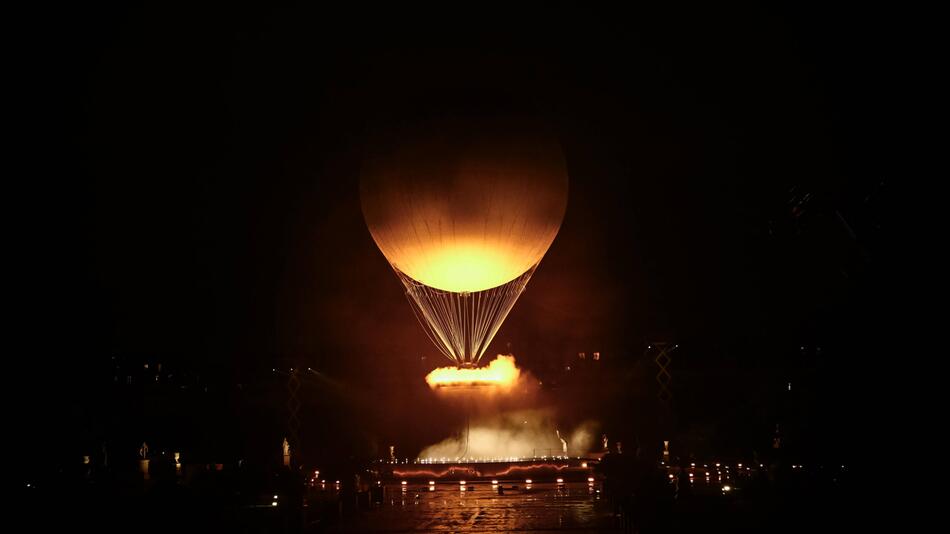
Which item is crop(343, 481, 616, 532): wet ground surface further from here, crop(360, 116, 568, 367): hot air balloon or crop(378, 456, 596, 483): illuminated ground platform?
crop(360, 116, 568, 367): hot air balloon

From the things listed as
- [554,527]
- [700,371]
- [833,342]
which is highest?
[700,371]

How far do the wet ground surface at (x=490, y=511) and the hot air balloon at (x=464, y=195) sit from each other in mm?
8048

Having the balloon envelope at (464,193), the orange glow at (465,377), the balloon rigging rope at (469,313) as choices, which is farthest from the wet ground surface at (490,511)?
the orange glow at (465,377)

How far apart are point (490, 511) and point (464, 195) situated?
10823mm

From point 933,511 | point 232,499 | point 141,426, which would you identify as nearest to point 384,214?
point 232,499

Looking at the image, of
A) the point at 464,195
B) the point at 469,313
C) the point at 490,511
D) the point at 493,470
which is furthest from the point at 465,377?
the point at 490,511

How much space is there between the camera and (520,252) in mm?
36906

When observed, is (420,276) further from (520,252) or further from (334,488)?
(334,488)

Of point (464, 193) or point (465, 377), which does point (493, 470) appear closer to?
point (465, 377)

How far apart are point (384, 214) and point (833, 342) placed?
17962 mm

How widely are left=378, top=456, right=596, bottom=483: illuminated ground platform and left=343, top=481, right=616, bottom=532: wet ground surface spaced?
159 inches

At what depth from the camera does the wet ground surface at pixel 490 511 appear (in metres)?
23.9

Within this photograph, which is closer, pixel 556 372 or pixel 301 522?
pixel 301 522

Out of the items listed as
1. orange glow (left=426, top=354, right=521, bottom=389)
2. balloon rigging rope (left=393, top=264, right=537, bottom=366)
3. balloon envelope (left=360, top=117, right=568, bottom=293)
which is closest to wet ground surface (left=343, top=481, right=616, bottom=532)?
balloon rigging rope (left=393, top=264, right=537, bottom=366)
